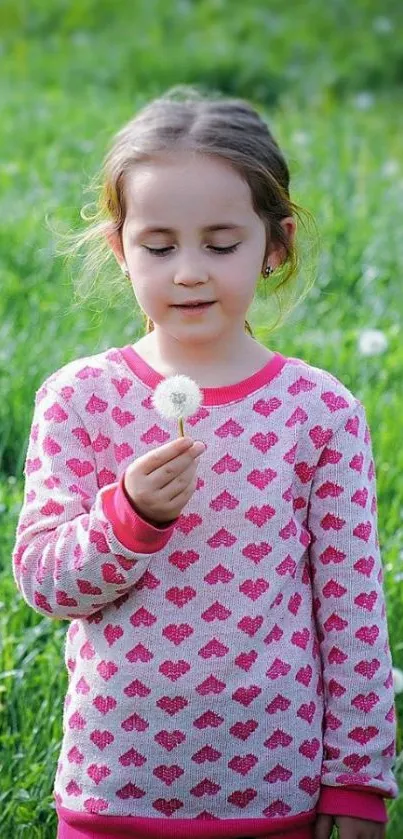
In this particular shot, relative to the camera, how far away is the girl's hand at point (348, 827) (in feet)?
6.56

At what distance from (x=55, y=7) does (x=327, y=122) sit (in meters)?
3.08

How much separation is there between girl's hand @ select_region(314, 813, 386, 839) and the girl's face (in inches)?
25.0

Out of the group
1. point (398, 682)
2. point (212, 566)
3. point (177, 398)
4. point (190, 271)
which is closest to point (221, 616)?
point (212, 566)

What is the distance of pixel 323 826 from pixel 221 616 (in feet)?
1.04

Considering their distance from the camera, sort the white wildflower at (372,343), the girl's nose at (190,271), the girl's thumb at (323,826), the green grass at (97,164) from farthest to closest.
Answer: the white wildflower at (372,343) < the green grass at (97,164) < the girl's thumb at (323,826) < the girl's nose at (190,271)

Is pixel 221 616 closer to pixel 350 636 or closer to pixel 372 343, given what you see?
pixel 350 636

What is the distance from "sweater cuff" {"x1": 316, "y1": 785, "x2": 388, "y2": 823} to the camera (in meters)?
2.00

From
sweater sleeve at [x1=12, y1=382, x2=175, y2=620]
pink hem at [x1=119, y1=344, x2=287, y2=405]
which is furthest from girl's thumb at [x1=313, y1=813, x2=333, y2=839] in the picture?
pink hem at [x1=119, y1=344, x2=287, y2=405]

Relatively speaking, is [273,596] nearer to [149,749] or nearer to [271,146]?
[149,749]

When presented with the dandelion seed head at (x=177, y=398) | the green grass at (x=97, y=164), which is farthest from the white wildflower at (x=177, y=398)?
the green grass at (x=97, y=164)

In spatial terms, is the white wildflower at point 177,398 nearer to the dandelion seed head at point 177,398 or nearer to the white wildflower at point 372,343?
the dandelion seed head at point 177,398

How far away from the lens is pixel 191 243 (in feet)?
6.35

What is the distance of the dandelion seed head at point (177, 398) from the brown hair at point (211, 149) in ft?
0.92

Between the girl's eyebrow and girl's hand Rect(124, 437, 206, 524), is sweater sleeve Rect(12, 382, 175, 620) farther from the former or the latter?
the girl's eyebrow
